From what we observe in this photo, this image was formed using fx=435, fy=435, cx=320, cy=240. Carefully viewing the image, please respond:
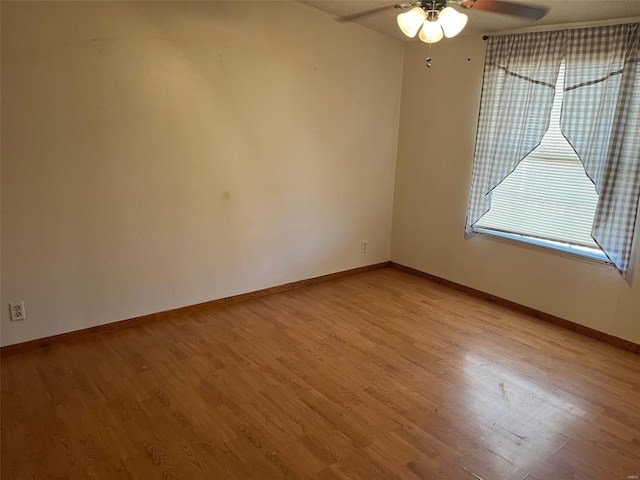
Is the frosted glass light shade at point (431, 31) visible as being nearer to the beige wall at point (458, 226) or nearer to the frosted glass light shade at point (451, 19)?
the frosted glass light shade at point (451, 19)

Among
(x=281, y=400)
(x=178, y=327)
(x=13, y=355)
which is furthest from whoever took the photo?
(x=178, y=327)

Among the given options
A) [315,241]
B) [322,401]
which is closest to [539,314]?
[315,241]

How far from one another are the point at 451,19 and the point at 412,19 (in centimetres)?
19

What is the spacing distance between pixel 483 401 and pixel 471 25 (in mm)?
2951

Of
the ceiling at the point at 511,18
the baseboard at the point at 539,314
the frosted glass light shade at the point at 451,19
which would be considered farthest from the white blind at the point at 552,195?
the frosted glass light shade at the point at 451,19

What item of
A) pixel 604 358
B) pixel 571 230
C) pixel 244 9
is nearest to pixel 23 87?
pixel 244 9

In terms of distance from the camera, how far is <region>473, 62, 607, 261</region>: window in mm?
3383

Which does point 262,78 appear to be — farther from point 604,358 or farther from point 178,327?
point 604,358

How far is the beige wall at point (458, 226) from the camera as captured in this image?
11.1 feet

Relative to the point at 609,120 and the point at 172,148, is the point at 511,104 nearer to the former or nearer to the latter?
the point at 609,120

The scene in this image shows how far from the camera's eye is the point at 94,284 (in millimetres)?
3002

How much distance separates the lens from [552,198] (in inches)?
A: 140

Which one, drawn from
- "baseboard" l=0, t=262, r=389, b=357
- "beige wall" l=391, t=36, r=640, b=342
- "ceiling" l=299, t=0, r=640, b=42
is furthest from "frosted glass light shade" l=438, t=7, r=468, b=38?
"baseboard" l=0, t=262, r=389, b=357

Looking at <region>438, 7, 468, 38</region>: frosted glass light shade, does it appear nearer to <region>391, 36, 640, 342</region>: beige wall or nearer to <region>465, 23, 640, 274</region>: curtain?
<region>465, 23, 640, 274</region>: curtain
